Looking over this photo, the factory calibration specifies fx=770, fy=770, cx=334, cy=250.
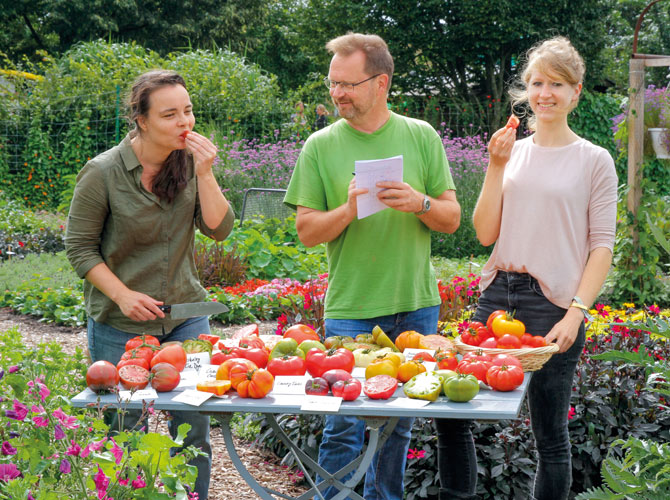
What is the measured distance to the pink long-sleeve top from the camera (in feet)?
9.48

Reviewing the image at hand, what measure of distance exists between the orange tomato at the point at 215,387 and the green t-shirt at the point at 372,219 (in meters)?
0.81

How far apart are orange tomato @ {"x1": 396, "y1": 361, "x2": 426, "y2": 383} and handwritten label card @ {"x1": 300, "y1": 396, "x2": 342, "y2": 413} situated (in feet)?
0.92

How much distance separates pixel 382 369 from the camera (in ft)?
8.18

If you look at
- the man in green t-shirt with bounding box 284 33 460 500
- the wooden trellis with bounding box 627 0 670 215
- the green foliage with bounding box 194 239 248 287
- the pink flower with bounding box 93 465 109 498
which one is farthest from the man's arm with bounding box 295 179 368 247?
the green foliage with bounding box 194 239 248 287

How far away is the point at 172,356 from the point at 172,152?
2.92 ft

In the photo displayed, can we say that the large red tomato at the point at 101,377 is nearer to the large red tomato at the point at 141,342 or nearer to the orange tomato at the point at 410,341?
the large red tomato at the point at 141,342

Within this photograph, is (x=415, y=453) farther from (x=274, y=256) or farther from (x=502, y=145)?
(x=274, y=256)

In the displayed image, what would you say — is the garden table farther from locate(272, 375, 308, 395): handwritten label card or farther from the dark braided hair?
the dark braided hair

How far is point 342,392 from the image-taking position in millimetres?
2369

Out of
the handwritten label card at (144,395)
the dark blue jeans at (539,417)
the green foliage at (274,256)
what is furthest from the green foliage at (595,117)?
the handwritten label card at (144,395)

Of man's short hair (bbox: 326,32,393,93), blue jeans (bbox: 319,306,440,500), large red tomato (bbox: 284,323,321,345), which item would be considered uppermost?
man's short hair (bbox: 326,32,393,93)

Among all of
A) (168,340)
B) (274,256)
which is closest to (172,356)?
(168,340)

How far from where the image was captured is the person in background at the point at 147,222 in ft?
9.64

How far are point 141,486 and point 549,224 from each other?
1.81 m
